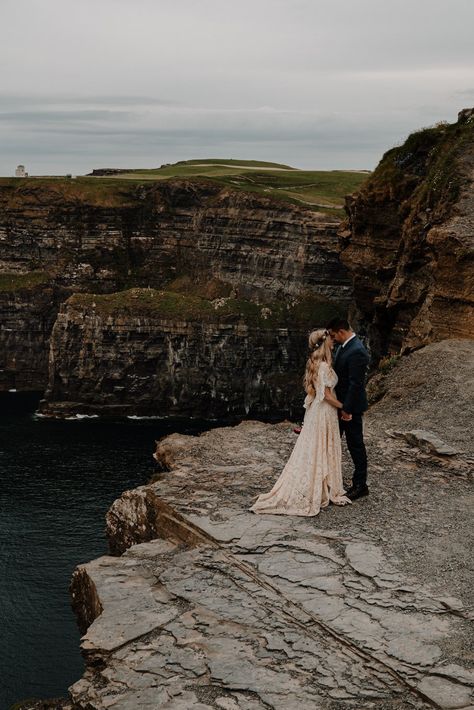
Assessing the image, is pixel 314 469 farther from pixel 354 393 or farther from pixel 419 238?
pixel 419 238

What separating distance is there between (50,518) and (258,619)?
5401 centimetres

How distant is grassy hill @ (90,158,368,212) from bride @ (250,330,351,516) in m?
104

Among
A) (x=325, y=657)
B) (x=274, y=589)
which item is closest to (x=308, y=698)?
A: (x=325, y=657)

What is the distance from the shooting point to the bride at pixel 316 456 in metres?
16.5

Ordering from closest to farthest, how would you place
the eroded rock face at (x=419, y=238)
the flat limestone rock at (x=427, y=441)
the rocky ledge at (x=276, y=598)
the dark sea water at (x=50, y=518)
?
the rocky ledge at (x=276, y=598) < the flat limestone rock at (x=427, y=441) < the eroded rock face at (x=419, y=238) < the dark sea water at (x=50, y=518)

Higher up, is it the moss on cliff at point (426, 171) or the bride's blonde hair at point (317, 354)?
the moss on cliff at point (426, 171)

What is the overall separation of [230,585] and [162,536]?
123 inches

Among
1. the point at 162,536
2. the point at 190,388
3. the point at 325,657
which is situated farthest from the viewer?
the point at 190,388

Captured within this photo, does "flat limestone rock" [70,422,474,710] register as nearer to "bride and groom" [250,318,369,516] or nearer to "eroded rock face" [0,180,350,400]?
"bride and groom" [250,318,369,516]

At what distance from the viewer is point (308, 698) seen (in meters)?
10.7

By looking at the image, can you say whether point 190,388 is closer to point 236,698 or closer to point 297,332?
point 297,332

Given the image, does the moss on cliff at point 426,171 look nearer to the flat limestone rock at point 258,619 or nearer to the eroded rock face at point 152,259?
the flat limestone rock at point 258,619

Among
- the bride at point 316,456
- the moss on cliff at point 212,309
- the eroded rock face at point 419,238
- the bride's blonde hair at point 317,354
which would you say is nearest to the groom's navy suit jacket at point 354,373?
the bride at point 316,456

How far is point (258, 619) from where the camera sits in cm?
1265
